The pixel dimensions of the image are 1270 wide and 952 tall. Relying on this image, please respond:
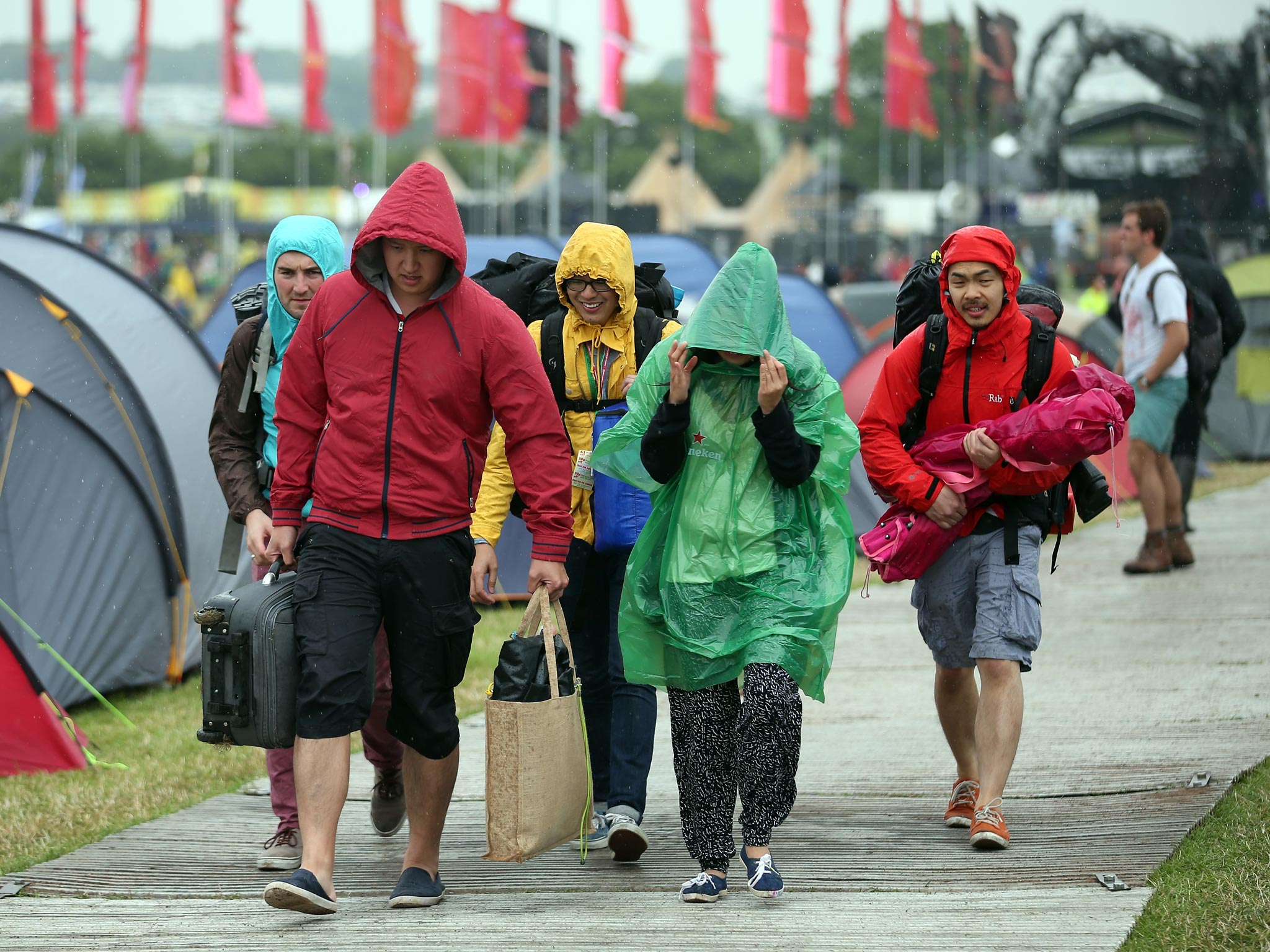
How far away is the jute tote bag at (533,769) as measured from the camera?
13.0 feet

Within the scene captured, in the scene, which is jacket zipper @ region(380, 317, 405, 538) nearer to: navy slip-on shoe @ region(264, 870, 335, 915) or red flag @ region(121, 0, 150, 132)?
navy slip-on shoe @ region(264, 870, 335, 915)

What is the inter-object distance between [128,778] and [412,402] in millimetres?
2740

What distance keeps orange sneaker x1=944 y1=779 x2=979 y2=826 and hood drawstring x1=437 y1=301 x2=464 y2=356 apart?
2059 millimetres

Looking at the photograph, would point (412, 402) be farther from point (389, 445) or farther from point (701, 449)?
point (701, 449)

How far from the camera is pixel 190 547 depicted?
755 centimetres

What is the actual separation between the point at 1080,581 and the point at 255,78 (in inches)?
1326

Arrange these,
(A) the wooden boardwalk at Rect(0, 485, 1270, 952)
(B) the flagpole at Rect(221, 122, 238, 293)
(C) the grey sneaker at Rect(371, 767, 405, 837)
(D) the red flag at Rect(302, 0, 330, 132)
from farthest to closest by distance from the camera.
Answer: (D) the red flag at Rect(302, 0, 330, 132)
(B) the flagpole at Rect(221, 122, 238, 293)
(C) the grey sneaker at Rect(371, 767, 405, 837)
(A) the wooden boardwalk at Rect(0, 485, 1270, 952)

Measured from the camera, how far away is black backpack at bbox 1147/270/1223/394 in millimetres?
9031

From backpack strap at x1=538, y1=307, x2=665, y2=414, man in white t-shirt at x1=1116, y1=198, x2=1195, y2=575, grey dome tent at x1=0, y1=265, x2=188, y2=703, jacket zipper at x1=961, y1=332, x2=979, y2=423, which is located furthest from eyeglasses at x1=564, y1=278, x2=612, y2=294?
man in white t-shirt at x1=1116, y1=198, x2=1195, y2=575

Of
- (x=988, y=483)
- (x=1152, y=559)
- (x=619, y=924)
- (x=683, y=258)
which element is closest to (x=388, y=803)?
(x=619, y=924)

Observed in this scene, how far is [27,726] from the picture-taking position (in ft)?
20.0

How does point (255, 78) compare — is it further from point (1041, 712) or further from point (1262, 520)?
point (1041, 712)

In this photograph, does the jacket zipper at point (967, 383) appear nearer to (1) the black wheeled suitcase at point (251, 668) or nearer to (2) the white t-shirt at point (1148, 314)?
(1) the black wheeled suitcase at point (251, 668)

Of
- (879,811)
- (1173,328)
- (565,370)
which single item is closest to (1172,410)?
(1173,328)
